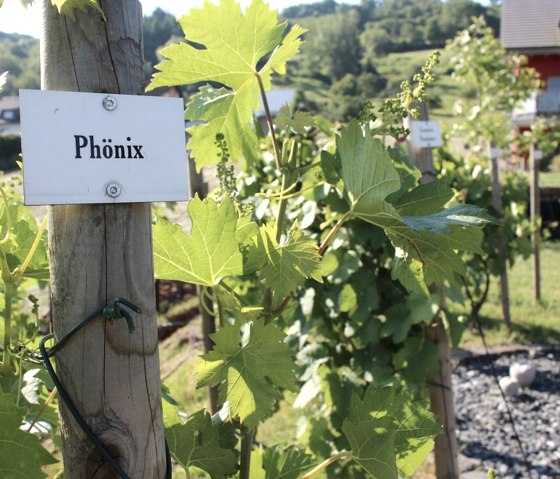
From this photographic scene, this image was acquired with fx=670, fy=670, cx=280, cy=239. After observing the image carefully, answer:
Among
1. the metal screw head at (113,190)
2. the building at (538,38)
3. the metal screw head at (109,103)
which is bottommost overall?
the metal screw head at (113,190)

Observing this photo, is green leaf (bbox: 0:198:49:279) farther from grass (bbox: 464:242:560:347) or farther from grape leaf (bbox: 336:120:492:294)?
grass (bbox: 464:242:560:347)

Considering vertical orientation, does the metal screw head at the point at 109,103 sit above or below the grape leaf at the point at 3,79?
below

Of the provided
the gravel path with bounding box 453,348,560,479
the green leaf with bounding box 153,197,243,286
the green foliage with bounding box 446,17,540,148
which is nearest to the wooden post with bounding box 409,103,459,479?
the gravel path with bounding box 453,348,560,479

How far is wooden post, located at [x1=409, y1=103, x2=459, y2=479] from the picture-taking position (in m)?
3.01

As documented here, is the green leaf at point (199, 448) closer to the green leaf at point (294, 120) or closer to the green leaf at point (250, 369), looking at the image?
the green leaf at point (250, 369)

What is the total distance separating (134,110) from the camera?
1.00 meters

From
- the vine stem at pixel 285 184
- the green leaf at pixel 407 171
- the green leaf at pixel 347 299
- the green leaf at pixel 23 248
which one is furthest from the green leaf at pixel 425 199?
the green leaf at pixel 347 299

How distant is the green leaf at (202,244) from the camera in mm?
1143

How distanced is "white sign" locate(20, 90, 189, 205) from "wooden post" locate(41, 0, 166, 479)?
40 mm

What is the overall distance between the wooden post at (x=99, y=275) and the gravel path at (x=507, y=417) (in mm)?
2528

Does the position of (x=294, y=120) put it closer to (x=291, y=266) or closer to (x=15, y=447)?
(x=291, y=266)

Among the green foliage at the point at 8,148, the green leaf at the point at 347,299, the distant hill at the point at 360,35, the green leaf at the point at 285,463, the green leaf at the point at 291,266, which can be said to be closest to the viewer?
the green leaf at the point at 291,266

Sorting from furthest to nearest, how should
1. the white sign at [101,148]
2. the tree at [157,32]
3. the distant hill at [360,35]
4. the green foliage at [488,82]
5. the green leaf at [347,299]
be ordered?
the distant hill at [360,35] < the tree at [157,32] < the green foliage at [488,82] < the green leaf at [347,299] < the white sign at [101,148]

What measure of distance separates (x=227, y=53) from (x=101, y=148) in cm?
44
